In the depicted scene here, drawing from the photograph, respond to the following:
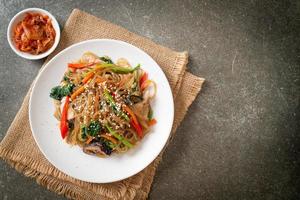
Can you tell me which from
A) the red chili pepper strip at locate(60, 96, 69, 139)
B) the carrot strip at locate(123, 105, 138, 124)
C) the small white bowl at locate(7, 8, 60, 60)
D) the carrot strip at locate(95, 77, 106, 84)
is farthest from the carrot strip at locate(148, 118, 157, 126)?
the small white bowl at locate(7, 8, 60, 60)

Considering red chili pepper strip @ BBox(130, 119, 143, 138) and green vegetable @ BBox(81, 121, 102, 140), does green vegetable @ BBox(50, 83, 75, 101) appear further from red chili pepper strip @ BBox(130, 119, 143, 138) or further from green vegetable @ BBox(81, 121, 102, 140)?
Answer: red chili pepper strip @ BBox(130, 119, 143, 138)

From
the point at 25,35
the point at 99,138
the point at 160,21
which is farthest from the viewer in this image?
the point at 160,21

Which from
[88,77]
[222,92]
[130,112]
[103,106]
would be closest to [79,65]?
[88,77]

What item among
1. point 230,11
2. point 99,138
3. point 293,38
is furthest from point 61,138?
point 293,38

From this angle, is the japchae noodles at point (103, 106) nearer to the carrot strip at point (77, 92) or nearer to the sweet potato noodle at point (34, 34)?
the carrot strip at point (77, 92)

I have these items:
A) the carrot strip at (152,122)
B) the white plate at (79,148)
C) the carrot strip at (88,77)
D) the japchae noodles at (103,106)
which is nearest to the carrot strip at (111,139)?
the japchae noodles at (103,106)

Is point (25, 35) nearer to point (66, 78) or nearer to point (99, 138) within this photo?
point (66, 78)
